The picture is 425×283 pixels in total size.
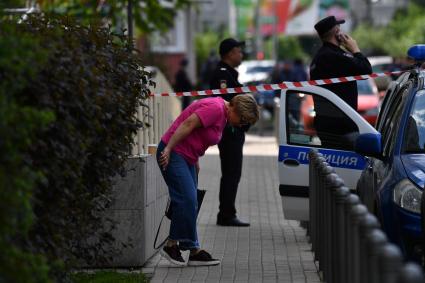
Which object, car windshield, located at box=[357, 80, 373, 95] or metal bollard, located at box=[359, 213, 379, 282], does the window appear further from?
metal bollard, located at box=[359, 213, 379, 282]

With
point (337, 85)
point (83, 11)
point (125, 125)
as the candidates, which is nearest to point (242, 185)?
point (83, 11)

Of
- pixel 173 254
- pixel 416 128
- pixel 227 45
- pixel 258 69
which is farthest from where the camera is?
pixel 258 69

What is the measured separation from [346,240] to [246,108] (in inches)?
114

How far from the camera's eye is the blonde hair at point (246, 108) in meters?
9.51

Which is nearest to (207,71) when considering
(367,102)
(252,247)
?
(367,102)

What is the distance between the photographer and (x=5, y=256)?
5.23m

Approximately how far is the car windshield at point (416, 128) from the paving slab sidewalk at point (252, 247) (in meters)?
1.17

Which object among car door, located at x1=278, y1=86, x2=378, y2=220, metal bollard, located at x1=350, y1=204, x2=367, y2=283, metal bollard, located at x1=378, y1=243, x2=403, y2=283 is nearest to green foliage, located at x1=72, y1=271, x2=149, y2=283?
car door, located at x1=278, y1=86, x2=378, y2=220

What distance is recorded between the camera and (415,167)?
898 cm

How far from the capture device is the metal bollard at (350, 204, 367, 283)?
611 centimetres

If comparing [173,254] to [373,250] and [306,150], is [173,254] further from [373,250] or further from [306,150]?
[373,250]

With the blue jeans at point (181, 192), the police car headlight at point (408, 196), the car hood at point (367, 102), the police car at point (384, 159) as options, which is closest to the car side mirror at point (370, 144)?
the police car at point (384, 159)

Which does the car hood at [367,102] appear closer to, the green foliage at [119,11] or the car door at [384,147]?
the green foliage at [119,11]

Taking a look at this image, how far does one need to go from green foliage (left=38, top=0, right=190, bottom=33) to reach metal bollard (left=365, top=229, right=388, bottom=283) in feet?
43.4
